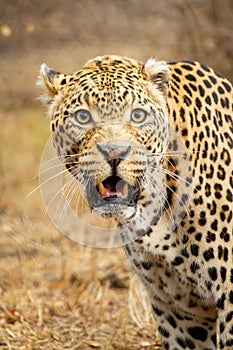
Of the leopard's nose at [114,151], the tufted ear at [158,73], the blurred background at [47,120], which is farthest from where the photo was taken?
the blurred background at [47,120]

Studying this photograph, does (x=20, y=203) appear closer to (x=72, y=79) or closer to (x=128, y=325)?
(x=128, y=325)

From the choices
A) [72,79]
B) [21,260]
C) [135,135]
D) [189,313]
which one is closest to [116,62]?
[72,79]

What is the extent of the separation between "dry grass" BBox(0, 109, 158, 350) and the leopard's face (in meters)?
2.20

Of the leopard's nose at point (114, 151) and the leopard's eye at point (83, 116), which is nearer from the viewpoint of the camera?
the leopard's nose at point (114, 151)

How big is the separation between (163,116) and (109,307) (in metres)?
3.67

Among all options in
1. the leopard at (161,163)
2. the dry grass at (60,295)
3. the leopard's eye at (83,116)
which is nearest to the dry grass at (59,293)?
the dry grass at (60,295)

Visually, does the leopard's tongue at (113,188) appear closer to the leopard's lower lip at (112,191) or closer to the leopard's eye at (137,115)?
the leopard's lower lip at (112,191)

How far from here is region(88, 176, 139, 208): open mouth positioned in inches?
211

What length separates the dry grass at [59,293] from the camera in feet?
25.2

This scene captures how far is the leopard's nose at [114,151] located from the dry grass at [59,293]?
103 inches

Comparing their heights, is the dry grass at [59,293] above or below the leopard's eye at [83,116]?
below

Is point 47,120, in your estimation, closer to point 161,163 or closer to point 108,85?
point 161,163

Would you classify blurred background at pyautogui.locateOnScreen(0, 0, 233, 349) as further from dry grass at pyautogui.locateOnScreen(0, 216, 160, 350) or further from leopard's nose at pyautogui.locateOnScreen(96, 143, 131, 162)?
leopard's nose at pyautogui.locateOnScreen(96, 143, 131, 162)

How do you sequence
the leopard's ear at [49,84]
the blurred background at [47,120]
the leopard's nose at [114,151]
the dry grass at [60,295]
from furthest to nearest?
the blurred background at [47,120] → the dry grass at [60,295] → the leopard's ear at [49,84] → the leopard's nose at [114,151]
